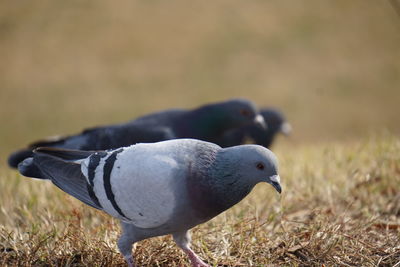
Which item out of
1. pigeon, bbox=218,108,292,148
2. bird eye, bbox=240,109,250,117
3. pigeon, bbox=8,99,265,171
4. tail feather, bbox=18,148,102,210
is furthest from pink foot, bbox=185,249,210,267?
pigeon, bbox=218,108,292,148

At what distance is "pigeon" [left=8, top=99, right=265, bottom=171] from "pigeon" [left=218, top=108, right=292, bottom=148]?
3.71ft

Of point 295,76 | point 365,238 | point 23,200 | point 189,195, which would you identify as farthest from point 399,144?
point 295,76

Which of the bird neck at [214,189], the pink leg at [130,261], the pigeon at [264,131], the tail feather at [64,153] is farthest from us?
the pigeon at [264,131]

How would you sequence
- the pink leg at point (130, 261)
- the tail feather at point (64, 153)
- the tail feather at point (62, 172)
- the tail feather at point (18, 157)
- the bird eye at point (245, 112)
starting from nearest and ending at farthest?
the pink leg at point (130, 261) → the tail feather at point (62, 172) → the tail feather at point (64, 153) → the tail feather at point (18, 157) → the bird eye at point (245, 112)

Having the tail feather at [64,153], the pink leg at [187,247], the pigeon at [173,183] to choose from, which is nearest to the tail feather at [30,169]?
the tail feather at [64,153]

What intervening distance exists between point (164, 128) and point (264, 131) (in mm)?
3184

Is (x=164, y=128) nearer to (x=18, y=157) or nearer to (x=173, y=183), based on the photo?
(x=18, y=157)

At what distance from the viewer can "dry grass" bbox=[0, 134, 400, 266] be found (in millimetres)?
3092

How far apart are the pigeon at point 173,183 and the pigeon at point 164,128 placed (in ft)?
6.28

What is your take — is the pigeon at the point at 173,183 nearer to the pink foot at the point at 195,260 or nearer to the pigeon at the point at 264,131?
the pink foot at the point at 195,260

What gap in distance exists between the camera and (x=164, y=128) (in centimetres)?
498

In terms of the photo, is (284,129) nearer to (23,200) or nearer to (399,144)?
(399,144)

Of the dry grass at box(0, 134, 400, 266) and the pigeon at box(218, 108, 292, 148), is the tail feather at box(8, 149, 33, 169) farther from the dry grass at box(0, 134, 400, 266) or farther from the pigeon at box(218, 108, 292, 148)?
the pigeon at box(218, 108, 292, 148)

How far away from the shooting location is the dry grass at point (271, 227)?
3.09 m
